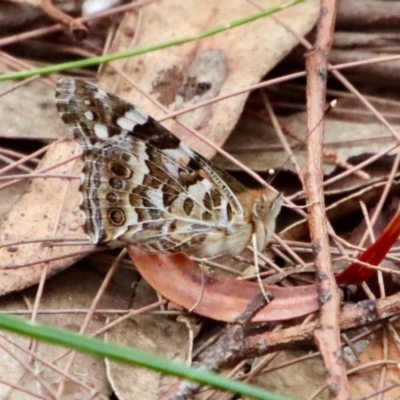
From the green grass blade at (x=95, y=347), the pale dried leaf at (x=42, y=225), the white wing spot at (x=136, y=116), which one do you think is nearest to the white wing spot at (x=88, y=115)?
the white wing spot at (x=136, y=116)

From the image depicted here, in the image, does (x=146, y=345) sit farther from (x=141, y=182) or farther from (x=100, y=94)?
(x=100, y=94)

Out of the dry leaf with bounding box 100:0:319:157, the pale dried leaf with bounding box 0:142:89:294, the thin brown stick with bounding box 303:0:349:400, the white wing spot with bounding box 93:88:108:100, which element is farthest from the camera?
the dry leaf with bounding box 100:0:319:157

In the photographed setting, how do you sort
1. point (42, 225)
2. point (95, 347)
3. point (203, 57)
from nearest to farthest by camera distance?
point (95, 347)
point (42, 225)
point (203, 57)

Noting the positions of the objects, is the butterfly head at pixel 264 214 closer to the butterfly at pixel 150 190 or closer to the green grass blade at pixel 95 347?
the butterfly at pixel 150 190

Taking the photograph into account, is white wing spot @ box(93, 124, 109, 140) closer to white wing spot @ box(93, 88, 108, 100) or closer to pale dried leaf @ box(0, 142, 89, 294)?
white wing spot @ box(93, 88, 108, 100)

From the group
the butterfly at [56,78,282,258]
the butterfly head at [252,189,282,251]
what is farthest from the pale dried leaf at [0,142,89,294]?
the butterfly head at [252,189,282,251]

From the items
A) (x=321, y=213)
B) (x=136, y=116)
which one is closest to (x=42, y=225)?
(x=136, y=116)

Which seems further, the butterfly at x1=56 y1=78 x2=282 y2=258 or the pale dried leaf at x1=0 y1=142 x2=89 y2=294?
the pale dried leaf at x1=0 y1=142 x2=89 y2=294

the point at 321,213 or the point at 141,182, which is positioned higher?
the point at 141,182

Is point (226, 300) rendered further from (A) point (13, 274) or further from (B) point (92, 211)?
(A) point (13, 274)
